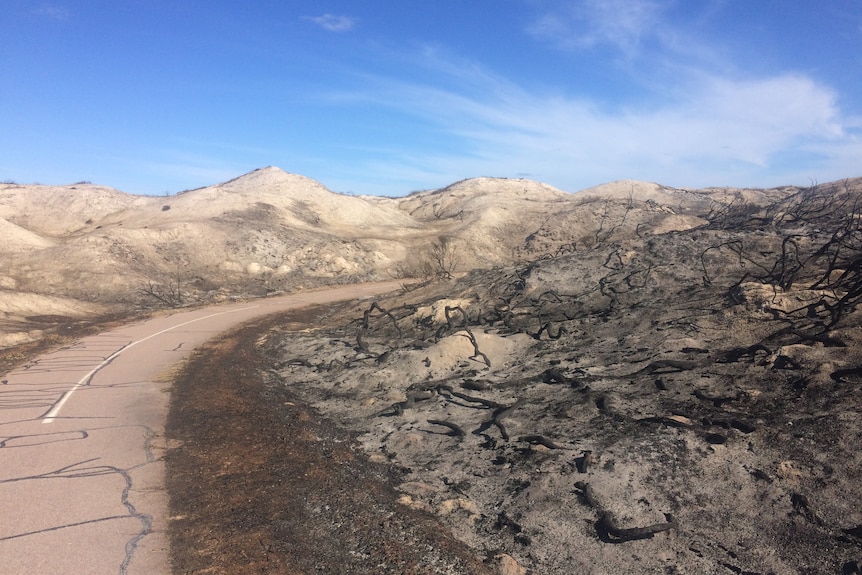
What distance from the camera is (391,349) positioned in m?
13.6

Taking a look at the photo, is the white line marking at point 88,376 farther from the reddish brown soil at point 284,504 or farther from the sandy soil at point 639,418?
the sandy soil at point 639,418

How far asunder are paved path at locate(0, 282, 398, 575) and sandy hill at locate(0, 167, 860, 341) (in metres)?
11.2

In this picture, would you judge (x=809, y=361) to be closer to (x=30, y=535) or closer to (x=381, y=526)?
(x=381, y=526)

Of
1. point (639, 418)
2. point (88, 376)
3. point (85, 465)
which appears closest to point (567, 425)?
point (639, 418)

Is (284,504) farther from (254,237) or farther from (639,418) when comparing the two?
(254,237)

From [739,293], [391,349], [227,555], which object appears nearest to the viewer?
[227,555]

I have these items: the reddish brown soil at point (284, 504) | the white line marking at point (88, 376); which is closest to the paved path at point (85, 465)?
the white line marking at point (88, 376)

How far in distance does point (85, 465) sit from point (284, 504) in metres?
3.44

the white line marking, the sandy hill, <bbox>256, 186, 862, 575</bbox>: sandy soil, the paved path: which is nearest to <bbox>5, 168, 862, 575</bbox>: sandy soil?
<bbox>256, 186, 862, 575</bbox>: sandy soil

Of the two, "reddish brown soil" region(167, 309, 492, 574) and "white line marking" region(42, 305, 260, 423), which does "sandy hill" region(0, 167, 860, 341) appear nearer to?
"white line marking" region(42, 305, 260, 423)

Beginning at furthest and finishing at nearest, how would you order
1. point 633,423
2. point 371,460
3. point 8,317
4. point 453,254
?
point 453,254 → point 8,317 → point 371,460 → point 633,423

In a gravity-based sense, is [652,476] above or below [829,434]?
below

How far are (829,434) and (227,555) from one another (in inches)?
277

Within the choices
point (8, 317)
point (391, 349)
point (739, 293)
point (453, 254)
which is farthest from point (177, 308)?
point (739, 293)
